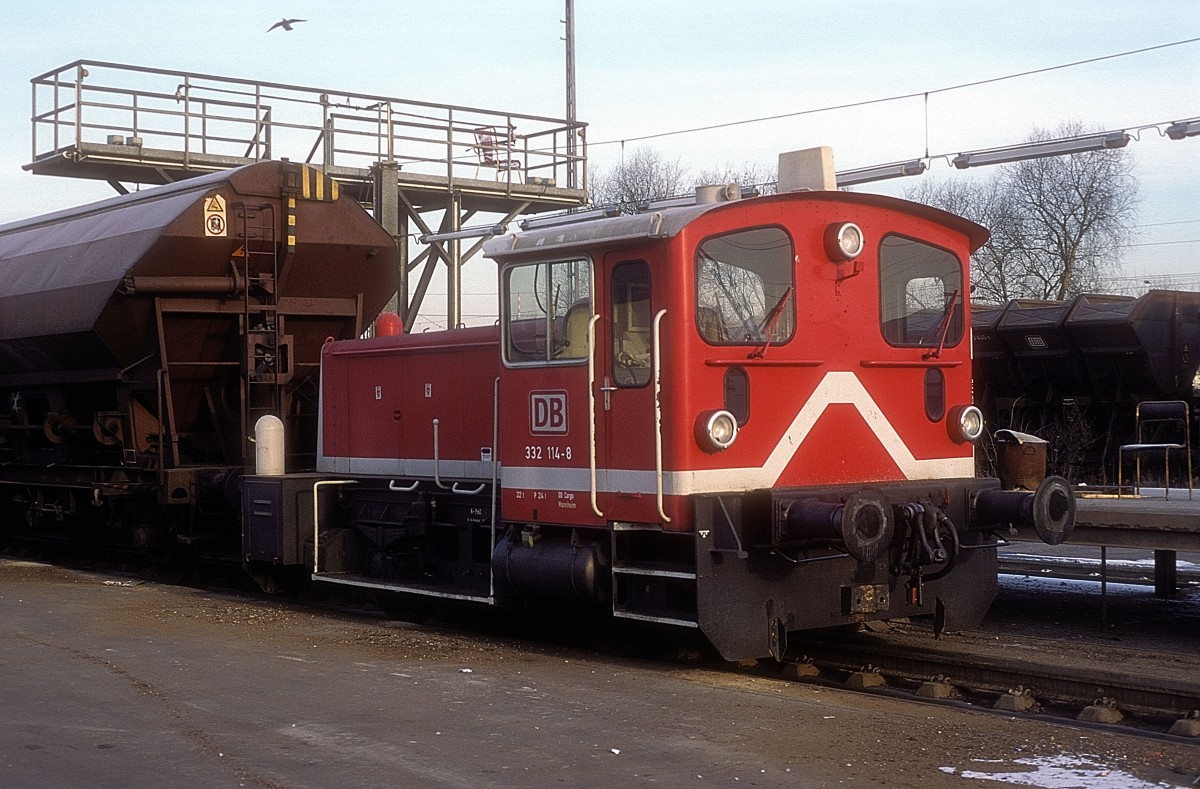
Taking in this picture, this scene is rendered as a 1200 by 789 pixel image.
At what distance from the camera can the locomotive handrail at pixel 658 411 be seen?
8.12 m

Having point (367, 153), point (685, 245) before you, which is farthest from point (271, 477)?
point (367, 153)

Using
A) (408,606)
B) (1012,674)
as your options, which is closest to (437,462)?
(408,606)

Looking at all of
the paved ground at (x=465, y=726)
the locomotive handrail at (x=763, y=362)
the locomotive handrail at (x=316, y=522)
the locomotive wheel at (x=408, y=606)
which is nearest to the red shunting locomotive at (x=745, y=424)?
the locomotive handrail at (x=763, y=362)

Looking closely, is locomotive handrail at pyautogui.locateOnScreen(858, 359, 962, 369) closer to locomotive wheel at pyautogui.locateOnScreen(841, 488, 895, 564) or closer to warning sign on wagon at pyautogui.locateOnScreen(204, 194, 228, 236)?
locomotive wheel at pyautogui.locateOnScreen(841, 488, 895, 564)

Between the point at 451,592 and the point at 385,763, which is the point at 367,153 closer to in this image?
the point at 451,592

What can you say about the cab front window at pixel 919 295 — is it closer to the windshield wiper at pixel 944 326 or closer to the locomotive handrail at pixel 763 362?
the windshield wiper at pixel 944 326

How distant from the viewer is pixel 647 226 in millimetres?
8172

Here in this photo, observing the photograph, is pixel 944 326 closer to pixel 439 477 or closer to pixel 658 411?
pixel 658 411

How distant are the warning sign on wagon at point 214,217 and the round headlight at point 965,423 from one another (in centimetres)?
709

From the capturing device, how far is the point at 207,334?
42.8ft

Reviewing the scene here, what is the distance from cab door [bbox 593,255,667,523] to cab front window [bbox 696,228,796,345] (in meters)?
0.35

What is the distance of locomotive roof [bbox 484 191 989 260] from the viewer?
8.16 metres

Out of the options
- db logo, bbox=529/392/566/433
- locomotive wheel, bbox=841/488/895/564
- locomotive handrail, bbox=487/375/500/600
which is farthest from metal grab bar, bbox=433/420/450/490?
locomotive wheel, bbox=841/488/895/564

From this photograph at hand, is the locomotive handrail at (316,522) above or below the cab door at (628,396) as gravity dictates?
below
